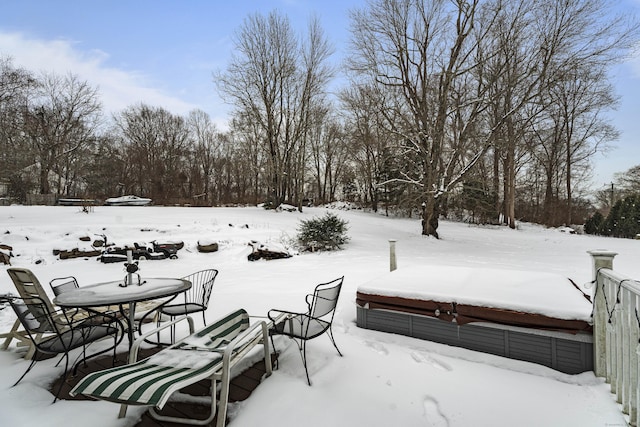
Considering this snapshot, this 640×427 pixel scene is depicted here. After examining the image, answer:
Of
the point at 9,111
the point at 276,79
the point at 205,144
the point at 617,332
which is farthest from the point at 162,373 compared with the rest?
the point at 205,144

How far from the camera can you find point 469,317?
3260 millimetres

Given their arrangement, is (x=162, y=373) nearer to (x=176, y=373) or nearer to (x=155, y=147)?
(x=176, y=373)

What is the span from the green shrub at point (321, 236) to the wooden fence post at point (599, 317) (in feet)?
25.1

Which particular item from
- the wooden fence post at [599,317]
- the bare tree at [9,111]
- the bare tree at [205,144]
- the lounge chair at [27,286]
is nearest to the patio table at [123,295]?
the lounge chair at [27,286]

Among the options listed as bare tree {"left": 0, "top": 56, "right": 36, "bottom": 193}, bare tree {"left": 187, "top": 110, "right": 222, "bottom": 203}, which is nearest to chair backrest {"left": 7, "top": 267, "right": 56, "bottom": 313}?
bare tree {"left": 0, "top": 56, "right": 36, "bottom": 193}

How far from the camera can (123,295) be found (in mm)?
2891

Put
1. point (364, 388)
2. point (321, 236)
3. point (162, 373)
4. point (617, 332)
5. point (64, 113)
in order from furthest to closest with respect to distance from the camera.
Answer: point (64, 113) < point (321, 236) < point (364, 388) < point (617, 332) < point (162, 373)

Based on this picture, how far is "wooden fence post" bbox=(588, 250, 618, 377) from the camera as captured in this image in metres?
2.62

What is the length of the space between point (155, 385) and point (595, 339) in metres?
3.54

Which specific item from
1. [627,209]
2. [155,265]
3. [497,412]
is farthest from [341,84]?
[497,412]

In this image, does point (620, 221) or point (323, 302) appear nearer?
point (323, 302)

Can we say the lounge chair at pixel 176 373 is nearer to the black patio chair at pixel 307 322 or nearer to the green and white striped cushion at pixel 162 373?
the green and white striped cushion at pixel 162 373

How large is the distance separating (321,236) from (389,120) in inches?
244

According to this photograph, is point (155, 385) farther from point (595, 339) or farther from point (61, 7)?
point (61, 7)
